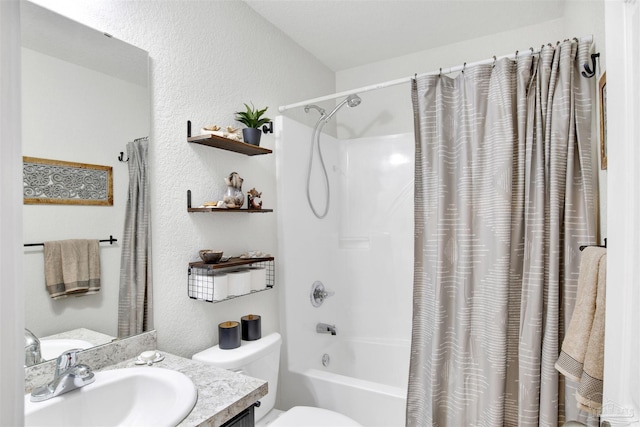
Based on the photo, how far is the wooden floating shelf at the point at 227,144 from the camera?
1568 mm

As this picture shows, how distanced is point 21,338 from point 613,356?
90cm

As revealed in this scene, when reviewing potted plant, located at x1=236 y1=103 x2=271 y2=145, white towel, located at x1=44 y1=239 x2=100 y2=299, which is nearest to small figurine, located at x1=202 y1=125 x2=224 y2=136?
potted plant, located at x1=236 y1=103 x2=271 y2=145

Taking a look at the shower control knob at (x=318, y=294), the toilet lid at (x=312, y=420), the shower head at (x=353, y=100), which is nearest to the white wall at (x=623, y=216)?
the toilet lid at (x=312, y=420)

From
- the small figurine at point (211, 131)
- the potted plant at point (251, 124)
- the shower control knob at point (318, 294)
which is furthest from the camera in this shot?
the shower control knob at point (318, 294)

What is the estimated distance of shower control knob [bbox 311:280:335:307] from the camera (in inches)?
94.0

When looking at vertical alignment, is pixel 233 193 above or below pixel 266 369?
above

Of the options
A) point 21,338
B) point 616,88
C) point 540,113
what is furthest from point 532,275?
point 21,338

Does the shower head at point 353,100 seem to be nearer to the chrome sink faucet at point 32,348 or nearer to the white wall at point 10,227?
the chrome sink faucet at point 32,348

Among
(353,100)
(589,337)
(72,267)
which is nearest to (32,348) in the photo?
(72,267)

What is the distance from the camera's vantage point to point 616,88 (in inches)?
25.8

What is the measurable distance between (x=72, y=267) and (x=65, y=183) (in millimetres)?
277

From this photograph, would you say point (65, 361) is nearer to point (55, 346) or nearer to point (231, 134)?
point (55, 346)

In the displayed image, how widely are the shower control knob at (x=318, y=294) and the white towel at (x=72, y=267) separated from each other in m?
1.38

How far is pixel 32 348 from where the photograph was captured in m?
1.08
